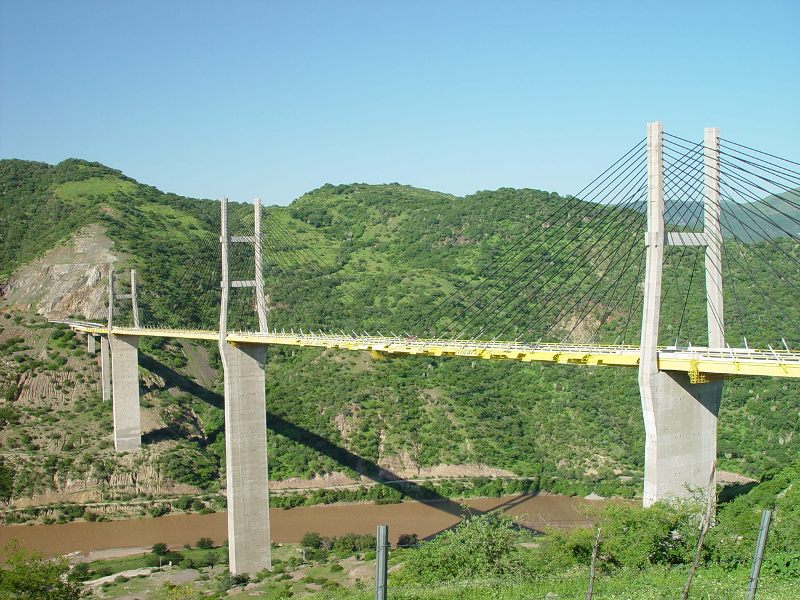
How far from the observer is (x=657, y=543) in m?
16.5

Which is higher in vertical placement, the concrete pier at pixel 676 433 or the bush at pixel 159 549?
the concrete pier at pixel 676 433

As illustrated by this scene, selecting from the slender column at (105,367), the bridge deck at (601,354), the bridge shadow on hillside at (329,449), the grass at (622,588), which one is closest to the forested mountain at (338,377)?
the bridge shadow on hillside at (329,449)

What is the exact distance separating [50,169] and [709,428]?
60317mm

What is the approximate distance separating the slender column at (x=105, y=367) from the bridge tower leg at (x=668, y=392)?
3097cm

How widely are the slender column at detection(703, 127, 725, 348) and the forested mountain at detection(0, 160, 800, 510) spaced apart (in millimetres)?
10303

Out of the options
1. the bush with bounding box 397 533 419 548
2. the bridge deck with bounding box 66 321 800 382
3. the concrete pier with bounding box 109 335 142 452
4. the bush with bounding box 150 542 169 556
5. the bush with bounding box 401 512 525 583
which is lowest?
the bush with bounding box 150 542 169 556

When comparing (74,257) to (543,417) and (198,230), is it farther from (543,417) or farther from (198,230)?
(543,417)

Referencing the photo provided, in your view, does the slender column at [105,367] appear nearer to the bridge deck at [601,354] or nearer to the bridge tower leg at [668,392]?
the bridge deck at [601,354]

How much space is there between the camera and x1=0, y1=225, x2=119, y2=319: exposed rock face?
47.5 m

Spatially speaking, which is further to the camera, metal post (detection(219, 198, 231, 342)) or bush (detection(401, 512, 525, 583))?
metal post (detection(219, 198, 231, 342))

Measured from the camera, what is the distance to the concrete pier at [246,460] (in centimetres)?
2847

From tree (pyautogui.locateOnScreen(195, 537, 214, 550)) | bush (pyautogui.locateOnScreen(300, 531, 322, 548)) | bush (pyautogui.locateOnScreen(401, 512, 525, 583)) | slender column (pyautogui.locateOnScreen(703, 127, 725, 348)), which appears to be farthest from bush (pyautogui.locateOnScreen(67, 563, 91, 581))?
slender column (pyautogui.locateOnScreen(703, 127, 725, 348))

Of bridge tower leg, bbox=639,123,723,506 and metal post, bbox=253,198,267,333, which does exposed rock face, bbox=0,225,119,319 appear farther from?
bridge tower leg, bbox=639,123,723,506

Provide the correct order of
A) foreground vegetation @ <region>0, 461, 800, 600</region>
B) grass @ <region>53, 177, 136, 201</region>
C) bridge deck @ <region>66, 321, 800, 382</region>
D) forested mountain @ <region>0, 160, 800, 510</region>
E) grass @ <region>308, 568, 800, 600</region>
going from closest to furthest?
grass @ <region>308, 568, 800, 600</region>
foreground vegetation @ <region>0, 461, 800, 600</region>
bridge deck @ <region>66, 321, 800, 382</region>
forested mountain @ <region>0, 160, 800, 510</region>
grass @ <region>53, 177, 136, 201</region>
